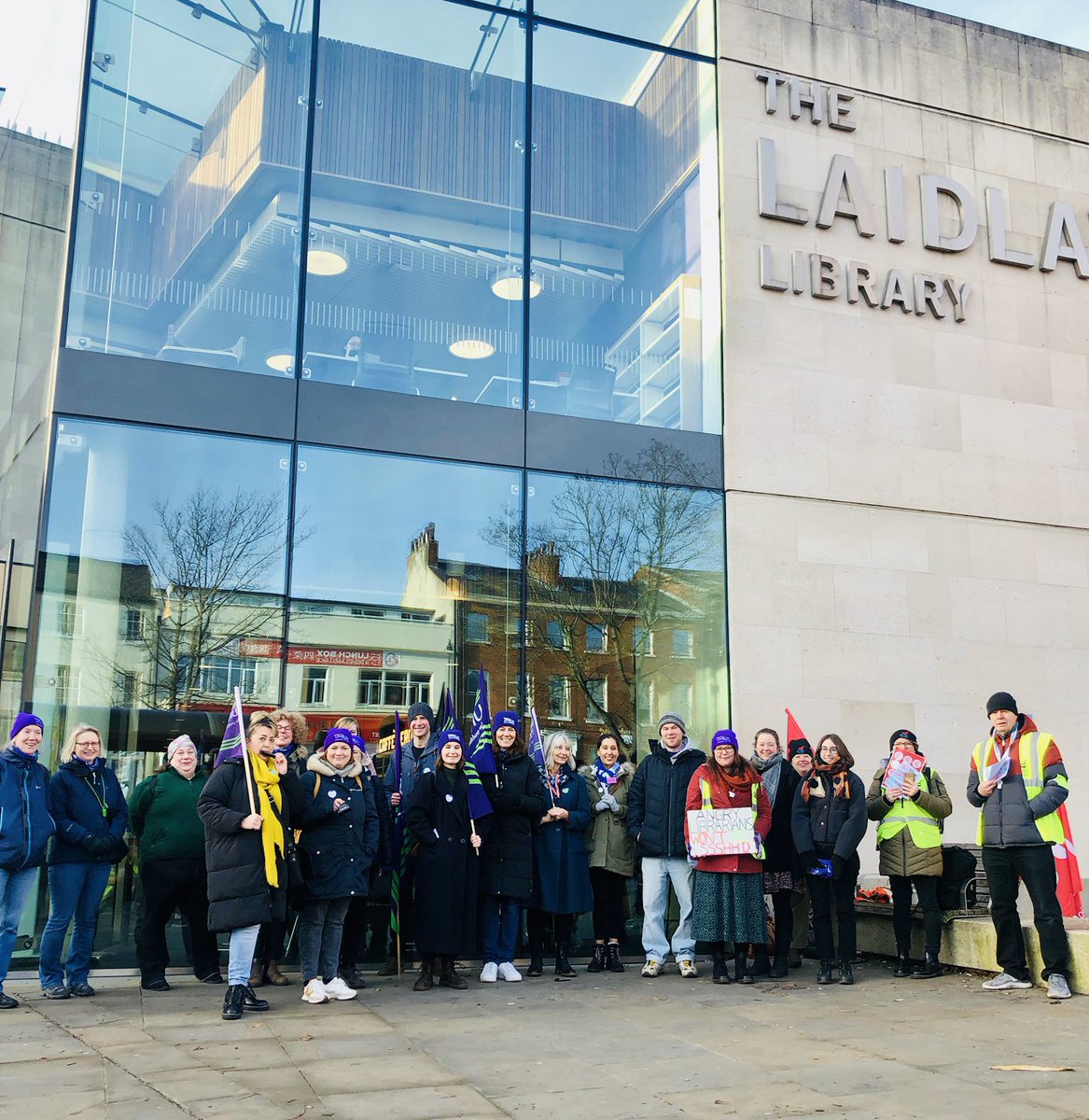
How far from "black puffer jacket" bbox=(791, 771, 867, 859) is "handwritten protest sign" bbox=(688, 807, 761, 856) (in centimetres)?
35

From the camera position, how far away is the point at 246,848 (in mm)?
7621

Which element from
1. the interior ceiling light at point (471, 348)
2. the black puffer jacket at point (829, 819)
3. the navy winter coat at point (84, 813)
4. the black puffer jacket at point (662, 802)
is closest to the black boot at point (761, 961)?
the black puffer jacket at point (829, 819)

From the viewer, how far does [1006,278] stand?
1376cm

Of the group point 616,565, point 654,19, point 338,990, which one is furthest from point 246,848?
point 654,19

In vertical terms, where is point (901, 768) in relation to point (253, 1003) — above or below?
above

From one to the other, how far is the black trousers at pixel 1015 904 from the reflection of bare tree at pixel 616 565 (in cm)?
377

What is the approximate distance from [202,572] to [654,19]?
766cm

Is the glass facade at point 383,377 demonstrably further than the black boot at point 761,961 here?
Yes

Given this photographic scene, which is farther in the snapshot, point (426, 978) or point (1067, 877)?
point (1067, 877)

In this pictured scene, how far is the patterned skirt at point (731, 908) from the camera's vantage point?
9.03 metres

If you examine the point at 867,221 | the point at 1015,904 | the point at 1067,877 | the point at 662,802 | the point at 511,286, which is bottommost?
the point at 1015,904

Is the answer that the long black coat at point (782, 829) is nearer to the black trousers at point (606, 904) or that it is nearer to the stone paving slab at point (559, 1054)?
the stone paving slab at point (559, 1054)

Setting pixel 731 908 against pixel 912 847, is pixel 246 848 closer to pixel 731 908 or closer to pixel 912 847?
pixel 731 908

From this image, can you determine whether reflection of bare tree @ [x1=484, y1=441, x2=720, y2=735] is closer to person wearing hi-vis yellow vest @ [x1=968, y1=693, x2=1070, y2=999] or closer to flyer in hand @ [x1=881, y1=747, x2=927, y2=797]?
flyer in hand @ [x1=881, y1=747, x2=927, y2=797]
